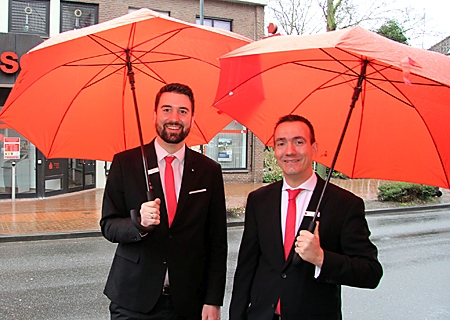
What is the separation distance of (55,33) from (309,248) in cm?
1543

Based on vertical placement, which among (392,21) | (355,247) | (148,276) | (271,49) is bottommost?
(148,276)

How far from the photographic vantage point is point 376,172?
3.13 m

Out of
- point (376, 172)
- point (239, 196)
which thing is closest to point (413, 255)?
point (376, 172)

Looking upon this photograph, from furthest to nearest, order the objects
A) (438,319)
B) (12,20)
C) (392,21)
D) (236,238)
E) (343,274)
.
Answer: (392,21)
(12,20)
(236,238)
(438,319)
(343,274)

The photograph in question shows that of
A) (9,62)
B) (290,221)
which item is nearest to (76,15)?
(9,62)

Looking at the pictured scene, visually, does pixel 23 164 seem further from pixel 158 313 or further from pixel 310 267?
pixel 310 267

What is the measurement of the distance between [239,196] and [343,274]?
43.7 feet

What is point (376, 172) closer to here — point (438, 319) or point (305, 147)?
point (305, 147)

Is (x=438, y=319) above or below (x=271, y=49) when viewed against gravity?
below

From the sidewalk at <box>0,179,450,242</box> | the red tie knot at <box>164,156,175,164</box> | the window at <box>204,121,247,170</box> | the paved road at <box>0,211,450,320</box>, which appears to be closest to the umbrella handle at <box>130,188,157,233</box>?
the red tie knot at <box>164,156,175,164</box>

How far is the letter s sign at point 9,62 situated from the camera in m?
12.8

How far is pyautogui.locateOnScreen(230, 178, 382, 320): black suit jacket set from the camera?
220 centimetres

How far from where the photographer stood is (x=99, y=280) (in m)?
6.43

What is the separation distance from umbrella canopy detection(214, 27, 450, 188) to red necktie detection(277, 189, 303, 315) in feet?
1.54
